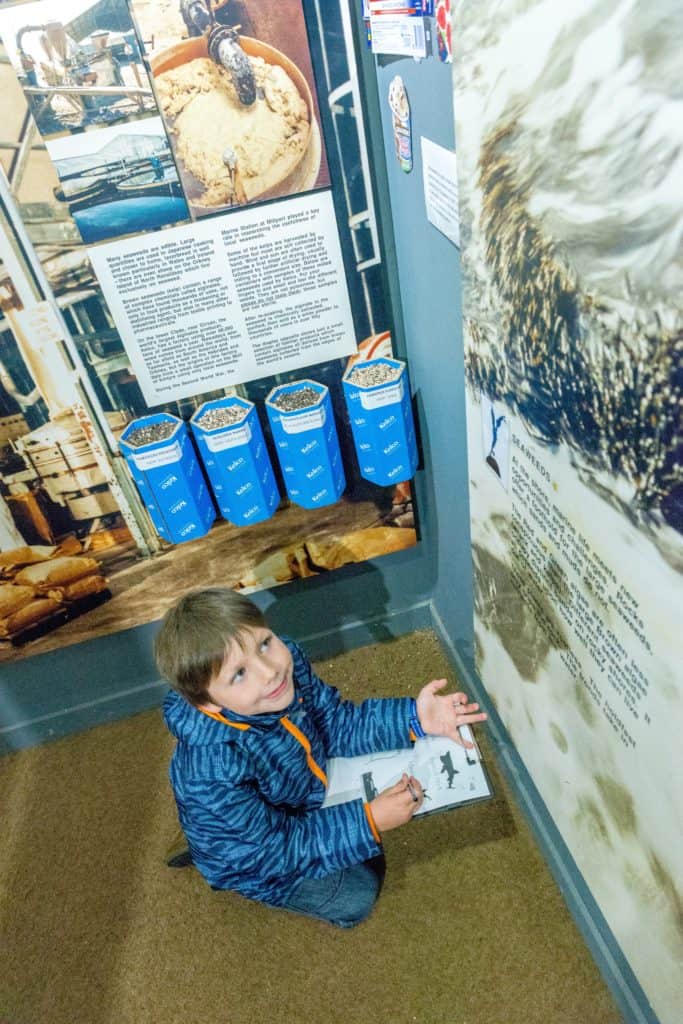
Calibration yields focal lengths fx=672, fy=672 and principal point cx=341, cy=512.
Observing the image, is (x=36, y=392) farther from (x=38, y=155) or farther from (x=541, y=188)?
(x=541, y=188)

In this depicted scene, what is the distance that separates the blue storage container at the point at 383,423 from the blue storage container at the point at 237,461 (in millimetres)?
226

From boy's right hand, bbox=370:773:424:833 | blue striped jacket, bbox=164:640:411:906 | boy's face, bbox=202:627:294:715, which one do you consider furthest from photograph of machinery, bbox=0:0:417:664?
boy's right hand, bbox=370:773:424:833

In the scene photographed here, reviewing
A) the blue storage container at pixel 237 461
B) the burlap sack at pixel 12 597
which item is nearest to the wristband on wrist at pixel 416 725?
the blue storage container at pixel 237 461

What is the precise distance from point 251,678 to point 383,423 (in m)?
0.66

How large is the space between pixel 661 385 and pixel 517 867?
1.37 metres

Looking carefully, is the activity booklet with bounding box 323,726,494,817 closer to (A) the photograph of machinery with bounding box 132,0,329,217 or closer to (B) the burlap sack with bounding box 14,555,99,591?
(B) the burlap sack with bounding box 14,555,99,591

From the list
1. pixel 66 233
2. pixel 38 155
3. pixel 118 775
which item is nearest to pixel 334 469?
pixel 66 233

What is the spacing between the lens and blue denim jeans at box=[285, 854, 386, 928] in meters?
1.46

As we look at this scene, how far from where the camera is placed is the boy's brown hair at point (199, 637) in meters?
1.15

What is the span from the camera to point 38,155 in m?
1.20

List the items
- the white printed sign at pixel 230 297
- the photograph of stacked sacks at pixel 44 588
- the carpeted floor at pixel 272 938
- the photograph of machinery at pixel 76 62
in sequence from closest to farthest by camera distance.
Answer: the photograph of machinery at pixel 76 62 < the white printed sign at pixel 230 297 < the carpeted floor at pixel 272 938 < the photograph of stacked sacks at pixel 44 588

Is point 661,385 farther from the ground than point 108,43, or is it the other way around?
point 108,43

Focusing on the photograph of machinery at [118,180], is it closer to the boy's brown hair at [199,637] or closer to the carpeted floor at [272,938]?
the boy's brown hair at [199,637]

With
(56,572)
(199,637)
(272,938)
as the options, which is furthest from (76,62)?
(272,938)
